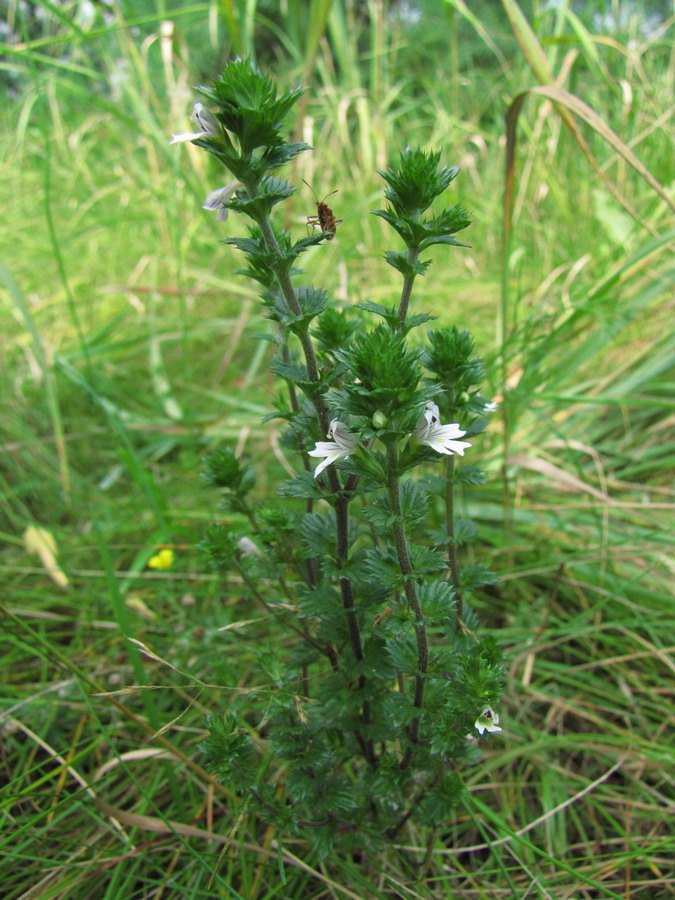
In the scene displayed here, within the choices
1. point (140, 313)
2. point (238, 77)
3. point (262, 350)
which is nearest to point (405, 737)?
point (238, 77)

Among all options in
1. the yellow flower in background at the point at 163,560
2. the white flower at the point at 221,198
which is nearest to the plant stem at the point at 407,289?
the white flower at the point at 221,198

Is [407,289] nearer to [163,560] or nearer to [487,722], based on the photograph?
[487,722]

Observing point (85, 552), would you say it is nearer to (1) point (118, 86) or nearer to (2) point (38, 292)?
(2) point (38, 292)

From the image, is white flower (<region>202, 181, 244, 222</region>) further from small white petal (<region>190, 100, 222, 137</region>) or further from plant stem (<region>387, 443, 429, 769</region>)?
plant stem (<region>387, 443, 429, 769</region>)

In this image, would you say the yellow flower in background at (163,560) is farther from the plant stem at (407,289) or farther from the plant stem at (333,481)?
the plant stem at (407,289)

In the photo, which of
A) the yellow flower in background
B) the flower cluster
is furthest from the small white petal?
the yellow flower in background

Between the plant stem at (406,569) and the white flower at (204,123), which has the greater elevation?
the white flower at (204,123)
